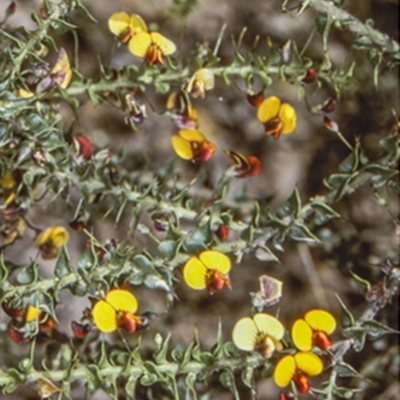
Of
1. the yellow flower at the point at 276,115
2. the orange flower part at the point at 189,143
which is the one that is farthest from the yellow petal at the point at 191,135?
the yellow flower at the point at 276,115

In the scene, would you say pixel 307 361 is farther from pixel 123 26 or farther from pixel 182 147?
pixel 123 26

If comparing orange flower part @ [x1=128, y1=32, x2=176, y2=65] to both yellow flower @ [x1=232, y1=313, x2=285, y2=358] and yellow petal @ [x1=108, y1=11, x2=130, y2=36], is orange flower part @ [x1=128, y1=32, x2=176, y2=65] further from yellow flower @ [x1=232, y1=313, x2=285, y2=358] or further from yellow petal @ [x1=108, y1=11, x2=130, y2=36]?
yellow flower @ [x1=232, y1=313, x2=285, y2=358]

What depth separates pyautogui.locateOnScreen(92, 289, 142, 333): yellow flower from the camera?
3.80ft

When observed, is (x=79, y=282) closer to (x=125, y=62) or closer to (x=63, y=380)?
(x=63, y=380)

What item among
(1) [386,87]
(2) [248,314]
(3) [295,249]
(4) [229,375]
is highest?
(1) [386,87]

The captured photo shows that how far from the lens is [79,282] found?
3.68 feet

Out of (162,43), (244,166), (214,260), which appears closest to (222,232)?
(214,260)

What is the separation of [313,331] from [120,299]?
1.20ft

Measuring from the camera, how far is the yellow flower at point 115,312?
1.16m

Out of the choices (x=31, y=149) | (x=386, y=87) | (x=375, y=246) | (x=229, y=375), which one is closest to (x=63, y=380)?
(x=229, y=375)

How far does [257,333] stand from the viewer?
122 cm

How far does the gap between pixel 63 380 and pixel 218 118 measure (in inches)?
31.3

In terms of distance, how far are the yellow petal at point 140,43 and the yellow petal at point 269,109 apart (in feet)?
0.89

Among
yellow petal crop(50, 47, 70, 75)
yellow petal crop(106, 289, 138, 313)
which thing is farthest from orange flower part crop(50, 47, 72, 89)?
yellow petal crop(106, 289, 138, 313)
